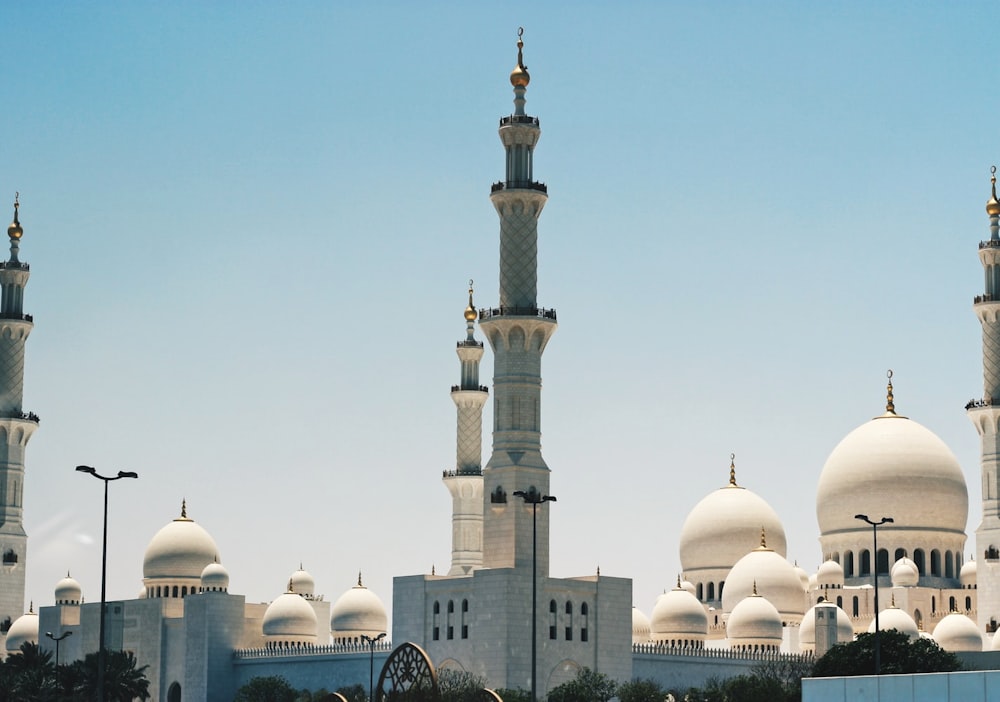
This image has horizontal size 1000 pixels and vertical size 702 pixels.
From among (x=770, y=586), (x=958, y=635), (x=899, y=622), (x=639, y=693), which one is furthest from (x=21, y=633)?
(x=958, y=635)

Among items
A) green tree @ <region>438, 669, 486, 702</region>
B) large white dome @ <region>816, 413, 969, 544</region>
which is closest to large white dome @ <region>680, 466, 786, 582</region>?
large white dome @ <region>816, 413, 969, 544</region>

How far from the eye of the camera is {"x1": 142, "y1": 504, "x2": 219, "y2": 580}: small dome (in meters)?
95.9

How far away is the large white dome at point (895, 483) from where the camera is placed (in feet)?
300

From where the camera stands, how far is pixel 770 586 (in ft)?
297

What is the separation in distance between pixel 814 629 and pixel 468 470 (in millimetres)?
17775

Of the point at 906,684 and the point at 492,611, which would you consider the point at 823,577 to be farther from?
the point at 906,684

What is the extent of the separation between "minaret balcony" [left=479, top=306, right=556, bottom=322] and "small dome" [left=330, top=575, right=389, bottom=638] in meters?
24.0

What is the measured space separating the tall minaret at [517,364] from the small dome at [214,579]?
24455 mm

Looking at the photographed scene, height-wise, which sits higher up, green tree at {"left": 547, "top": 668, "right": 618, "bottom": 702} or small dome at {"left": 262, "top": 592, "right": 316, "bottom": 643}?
small dome at {"left": 262, "top": 592, "right": 316, "bottom": 643}

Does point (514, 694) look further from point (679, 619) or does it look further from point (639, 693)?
point (679, 619)

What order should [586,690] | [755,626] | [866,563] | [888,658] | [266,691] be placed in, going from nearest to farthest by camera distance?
[888,658]
[586,690]
[266,691]
[755,626]
[866,563]

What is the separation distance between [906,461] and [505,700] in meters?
34.0

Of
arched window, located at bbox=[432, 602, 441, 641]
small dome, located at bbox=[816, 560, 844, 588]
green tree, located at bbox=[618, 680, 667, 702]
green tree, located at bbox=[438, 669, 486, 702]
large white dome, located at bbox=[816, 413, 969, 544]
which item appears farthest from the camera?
large white dome, located at bbox=[816, 413, 969, 544]

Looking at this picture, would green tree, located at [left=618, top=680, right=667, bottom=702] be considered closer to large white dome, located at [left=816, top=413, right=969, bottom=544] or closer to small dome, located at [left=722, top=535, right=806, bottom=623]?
small dome, located at [left=722, top=535, right=806, bottom=623]
